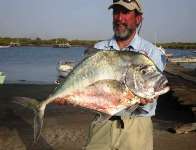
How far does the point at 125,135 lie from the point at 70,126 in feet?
28.2

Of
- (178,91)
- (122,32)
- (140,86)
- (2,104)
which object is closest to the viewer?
(140,86)

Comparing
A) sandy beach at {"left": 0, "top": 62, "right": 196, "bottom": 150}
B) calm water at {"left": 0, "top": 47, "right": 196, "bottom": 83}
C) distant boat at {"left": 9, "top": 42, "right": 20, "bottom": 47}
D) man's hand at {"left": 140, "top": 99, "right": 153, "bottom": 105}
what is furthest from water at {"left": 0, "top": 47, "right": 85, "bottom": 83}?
distant boat at {"left": 9, "top": 42, "right": 20, "bottom": 47}

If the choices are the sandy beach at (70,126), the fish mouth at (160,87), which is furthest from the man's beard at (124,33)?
the sandy beach at (70,126)

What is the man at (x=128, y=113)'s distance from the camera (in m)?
4.45

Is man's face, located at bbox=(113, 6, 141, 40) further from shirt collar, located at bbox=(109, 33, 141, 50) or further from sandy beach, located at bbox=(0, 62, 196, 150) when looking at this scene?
sandy beach, located at bbox=(0, 62, 196, 150)

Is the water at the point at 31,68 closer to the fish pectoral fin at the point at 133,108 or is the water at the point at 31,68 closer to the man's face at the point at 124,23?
the man's face at the point at 124,23

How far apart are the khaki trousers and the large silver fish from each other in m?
0.41

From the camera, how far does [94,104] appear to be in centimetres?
417

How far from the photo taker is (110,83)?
407 cm

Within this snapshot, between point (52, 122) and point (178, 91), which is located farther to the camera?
point (178, 91)

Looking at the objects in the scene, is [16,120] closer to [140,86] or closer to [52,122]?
[52,122]

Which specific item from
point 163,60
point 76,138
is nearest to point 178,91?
point 76,138

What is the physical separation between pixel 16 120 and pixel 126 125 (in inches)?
408

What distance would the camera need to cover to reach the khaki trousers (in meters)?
4.50
